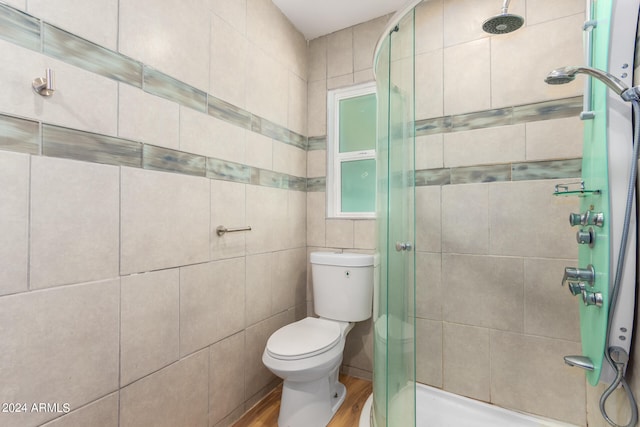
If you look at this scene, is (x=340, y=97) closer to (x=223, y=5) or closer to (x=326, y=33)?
(x=326, y=33)

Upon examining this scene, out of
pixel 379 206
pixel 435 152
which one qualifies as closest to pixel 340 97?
pixel 435 152

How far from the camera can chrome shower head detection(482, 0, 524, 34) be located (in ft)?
4.23

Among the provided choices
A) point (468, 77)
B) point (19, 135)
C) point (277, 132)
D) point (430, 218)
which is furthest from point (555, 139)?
point (19, 135)

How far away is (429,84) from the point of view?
69.6 inches

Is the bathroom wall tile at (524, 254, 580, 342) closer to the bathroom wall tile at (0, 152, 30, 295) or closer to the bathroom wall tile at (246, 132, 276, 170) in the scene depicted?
the bathroom wall tile at (246, 132, 276, 170)

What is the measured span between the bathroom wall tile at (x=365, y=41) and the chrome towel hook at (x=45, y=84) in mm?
1713

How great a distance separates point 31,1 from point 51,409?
1.22m

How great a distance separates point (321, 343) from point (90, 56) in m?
1.52

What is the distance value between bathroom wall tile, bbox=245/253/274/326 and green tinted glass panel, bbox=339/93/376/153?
0.98 meters

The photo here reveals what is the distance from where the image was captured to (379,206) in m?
1.37

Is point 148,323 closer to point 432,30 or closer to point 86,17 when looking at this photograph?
point 86,17

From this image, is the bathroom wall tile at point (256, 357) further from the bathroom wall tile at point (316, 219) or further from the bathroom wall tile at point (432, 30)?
the bathroom wall tile at point (432, 30)


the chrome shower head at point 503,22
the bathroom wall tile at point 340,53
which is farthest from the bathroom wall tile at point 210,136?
the chrome shower head at point 503,22

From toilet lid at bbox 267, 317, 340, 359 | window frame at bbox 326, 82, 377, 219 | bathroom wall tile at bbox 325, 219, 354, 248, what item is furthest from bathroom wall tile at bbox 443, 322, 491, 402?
window frame at bbox 326, 82, 377, 219
